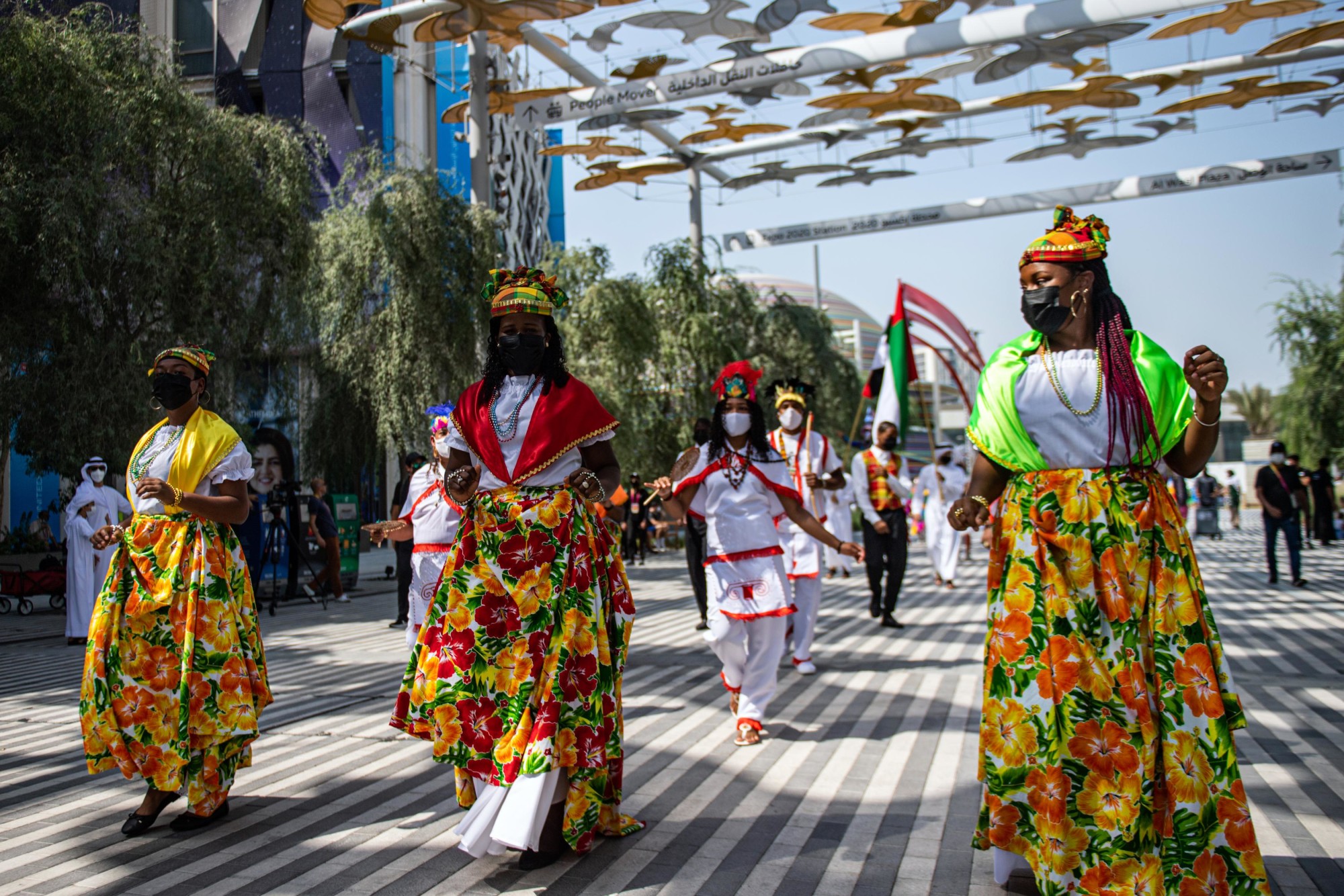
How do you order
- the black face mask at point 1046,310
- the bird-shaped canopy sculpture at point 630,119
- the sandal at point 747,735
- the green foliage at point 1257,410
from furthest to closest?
the green foliage at point 1257,410 < the bird-shaped canopy sculpture at point 630,119 < the sandal at point 747,735 < the black face mask at point 1046,310

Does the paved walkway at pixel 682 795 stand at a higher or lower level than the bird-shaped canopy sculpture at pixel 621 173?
lower

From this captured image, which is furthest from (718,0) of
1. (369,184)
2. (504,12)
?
(369,184)

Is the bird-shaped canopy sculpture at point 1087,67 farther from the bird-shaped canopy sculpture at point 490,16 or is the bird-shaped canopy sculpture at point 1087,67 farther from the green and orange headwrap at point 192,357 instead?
the green and orange headwrap at point 192,357

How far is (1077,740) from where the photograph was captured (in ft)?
11.0

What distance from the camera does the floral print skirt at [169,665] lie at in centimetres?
463

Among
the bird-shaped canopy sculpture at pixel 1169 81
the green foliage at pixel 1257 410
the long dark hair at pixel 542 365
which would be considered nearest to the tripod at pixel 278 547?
the long dark hair at pixel 542 365

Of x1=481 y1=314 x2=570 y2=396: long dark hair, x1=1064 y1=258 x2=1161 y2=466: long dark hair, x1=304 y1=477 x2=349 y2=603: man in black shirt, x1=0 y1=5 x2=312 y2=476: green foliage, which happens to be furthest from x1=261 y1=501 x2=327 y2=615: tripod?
x1=1064 y1=258 x2=1161 y2=466: long dark hair

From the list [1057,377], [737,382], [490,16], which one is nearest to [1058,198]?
[490,16]

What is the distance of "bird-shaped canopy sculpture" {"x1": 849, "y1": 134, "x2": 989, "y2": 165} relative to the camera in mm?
22469

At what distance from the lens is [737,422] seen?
6.68 meters

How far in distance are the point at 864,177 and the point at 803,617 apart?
1786 cm

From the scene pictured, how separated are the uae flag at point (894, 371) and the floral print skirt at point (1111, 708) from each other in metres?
9.75

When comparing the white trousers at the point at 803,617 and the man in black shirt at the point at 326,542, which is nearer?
the white trousers at the point at 803,617

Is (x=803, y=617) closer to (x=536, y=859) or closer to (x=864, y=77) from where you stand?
(x=536, y=859)
